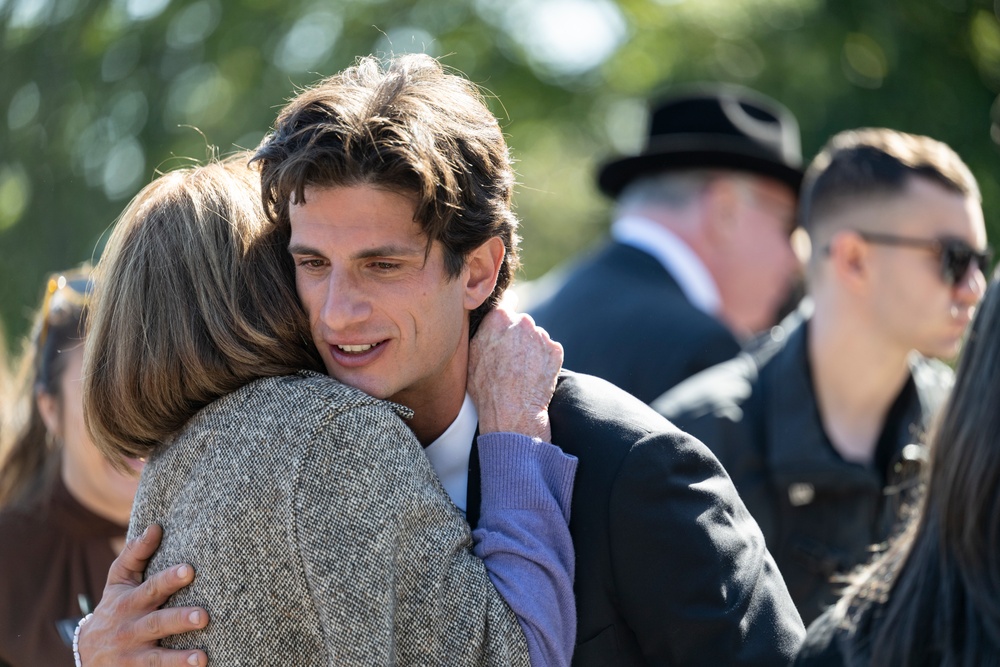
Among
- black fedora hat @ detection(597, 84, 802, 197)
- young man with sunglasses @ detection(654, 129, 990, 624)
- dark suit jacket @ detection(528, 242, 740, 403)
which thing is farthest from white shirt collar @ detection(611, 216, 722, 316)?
young man with sunglasses @ detection(654, 129, 990, 624)

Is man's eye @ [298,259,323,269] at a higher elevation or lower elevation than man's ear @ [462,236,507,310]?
higher

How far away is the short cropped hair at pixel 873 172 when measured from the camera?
14.0 feet

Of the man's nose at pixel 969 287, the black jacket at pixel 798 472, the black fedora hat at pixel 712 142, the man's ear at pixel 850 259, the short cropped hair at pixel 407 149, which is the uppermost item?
the short cropped hair at pixel 407 149

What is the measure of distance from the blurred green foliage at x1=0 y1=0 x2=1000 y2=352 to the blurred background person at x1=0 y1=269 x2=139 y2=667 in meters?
3.86

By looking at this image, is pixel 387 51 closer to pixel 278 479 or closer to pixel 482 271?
pixel 482 271

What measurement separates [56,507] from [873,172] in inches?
122

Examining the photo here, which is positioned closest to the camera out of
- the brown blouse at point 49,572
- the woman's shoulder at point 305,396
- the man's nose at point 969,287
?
the woman's shoulder at point 305,396

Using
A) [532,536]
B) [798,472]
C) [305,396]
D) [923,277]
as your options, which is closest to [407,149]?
[305,396]

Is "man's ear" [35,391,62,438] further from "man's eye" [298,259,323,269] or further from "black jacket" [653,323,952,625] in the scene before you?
"black jacket" [653,323,952,625]

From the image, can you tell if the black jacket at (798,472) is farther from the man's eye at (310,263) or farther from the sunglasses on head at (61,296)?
the sunglasses on head at (61,296)

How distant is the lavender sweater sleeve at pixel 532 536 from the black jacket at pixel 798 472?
1.53m

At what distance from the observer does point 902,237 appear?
13.7ft

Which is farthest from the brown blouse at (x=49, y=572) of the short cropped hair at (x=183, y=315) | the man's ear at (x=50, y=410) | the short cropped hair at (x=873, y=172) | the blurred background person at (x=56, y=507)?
Result: the short cropped hair at (x=873, y=172)

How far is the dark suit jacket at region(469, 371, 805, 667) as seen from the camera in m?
2.27
